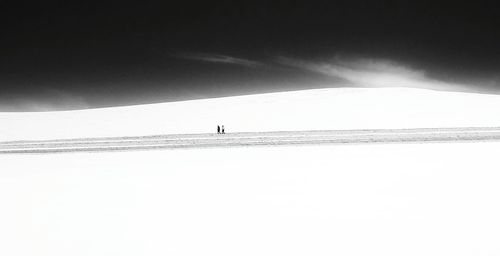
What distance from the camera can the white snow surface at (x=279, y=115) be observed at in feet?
66.2

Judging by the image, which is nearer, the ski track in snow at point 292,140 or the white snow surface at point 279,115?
the ski track in snow at point 292,140

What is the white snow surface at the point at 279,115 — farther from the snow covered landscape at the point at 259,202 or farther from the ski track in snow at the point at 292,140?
the snow covered landscape at the point at 259,202

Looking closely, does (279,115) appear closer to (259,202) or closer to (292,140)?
(292,140)

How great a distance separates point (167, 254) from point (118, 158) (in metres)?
8.19

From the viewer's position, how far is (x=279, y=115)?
23688 mm

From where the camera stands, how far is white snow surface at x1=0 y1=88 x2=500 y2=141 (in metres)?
20.2

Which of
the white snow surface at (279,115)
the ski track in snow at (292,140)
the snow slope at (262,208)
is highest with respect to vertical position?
the white snow surface at (279,115)

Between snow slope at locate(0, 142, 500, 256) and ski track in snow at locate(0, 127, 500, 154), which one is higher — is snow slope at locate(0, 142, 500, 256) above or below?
below

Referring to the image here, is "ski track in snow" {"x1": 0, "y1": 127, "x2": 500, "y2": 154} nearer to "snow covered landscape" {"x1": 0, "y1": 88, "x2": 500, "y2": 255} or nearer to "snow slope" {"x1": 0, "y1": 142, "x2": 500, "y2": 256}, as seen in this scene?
"snow covered landscape" {"x1": 0, "y1": 88, "x2": 500, "y2": 255}

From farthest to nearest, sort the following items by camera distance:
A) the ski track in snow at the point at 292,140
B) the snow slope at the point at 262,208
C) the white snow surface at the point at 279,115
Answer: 1. the white snow surface at the point at 279,115
2. the ski track in snow at the point at 292,140
3. the snow slope at the point at 262,208

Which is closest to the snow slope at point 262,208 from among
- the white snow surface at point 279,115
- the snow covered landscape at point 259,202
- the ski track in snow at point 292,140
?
the snow covered landscape at point 259,202

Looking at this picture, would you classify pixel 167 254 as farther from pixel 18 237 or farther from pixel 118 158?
pixel 118 158

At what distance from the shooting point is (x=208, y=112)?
27031 mm

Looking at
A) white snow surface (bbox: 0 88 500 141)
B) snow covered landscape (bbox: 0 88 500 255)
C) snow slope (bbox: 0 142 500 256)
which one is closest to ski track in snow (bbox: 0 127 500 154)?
snow covered landscape (bbox: 0 88 500 255)
